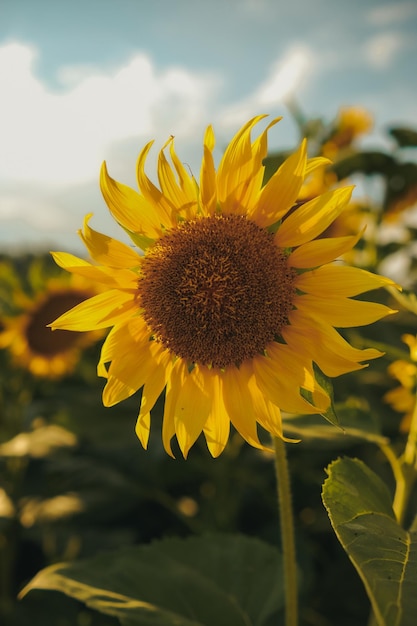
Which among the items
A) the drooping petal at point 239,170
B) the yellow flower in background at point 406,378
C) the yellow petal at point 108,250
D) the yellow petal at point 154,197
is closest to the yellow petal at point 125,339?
the yellow petal at point 108,250

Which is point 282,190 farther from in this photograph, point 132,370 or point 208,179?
point 132,370

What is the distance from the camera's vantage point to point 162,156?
135 centimetres

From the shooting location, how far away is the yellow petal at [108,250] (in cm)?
139

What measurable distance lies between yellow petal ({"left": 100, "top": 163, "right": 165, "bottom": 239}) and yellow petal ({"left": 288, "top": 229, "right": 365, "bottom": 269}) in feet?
1.04

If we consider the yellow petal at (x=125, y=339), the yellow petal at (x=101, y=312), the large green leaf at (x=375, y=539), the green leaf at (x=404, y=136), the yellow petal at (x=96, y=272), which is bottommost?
the large green leaf at (x=375, y=539)

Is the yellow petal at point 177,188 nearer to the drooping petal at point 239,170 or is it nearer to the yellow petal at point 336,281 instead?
the drooping petal at point 239,170

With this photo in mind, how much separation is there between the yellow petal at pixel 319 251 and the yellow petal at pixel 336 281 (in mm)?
23

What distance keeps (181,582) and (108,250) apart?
2.88 feet

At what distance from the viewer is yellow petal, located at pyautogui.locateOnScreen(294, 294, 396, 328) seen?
4.15 ft

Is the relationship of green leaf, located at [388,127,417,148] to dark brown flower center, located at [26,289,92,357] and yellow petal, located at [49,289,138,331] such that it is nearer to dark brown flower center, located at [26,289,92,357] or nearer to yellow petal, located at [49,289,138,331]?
dark brown flower center, located at [26,289,92,357]

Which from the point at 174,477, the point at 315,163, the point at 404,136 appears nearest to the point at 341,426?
the point at 315,163

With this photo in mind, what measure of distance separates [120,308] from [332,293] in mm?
494

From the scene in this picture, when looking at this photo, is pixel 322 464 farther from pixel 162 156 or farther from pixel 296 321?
pixel 162 156

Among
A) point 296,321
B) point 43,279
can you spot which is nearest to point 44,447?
point 43,279
